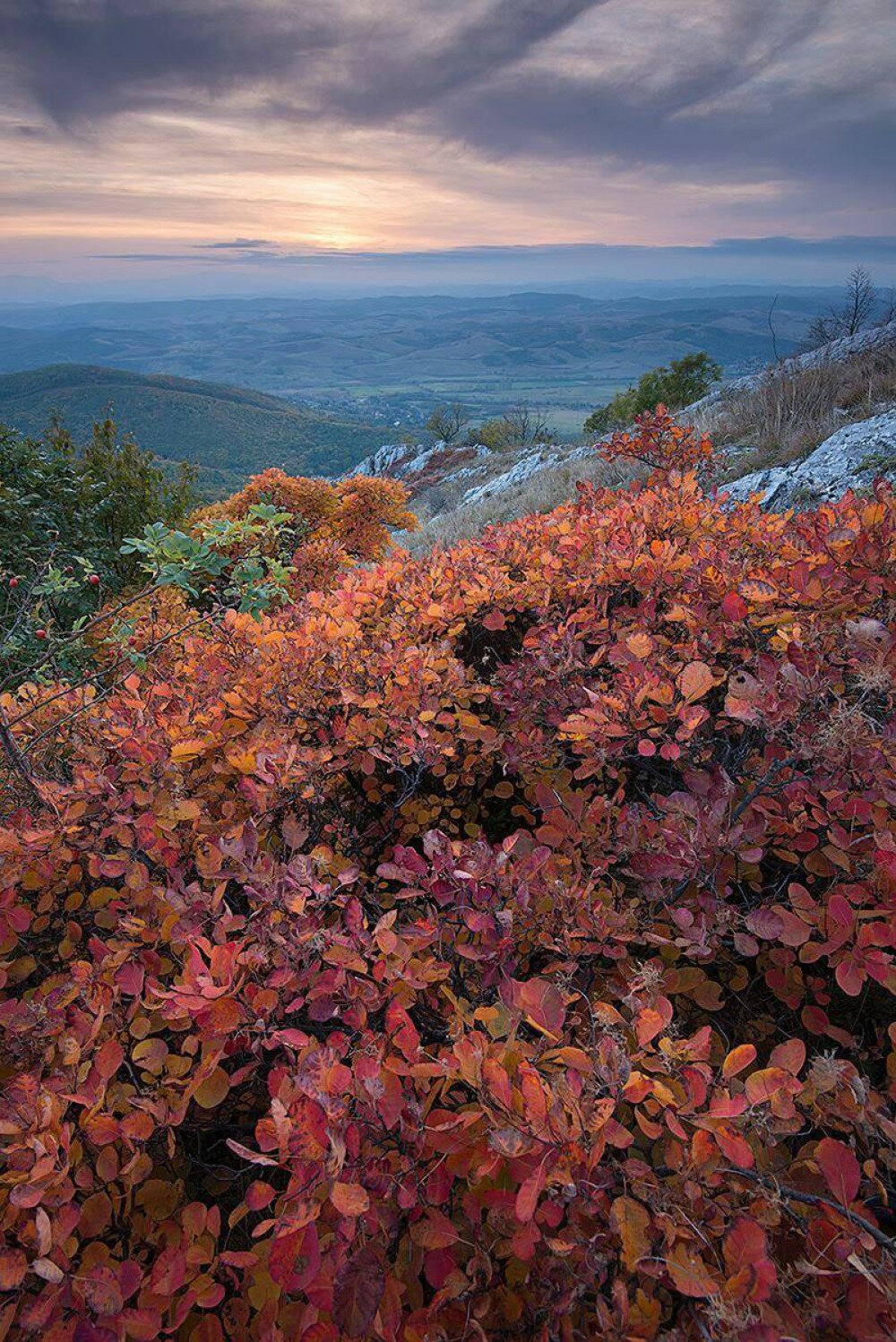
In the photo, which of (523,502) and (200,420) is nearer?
(523,502)

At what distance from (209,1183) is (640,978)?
1198 millimetres

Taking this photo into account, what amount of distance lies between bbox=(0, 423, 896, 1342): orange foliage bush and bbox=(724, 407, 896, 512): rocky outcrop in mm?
3732

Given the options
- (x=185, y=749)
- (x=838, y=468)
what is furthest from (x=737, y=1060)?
(x=838, y=468)

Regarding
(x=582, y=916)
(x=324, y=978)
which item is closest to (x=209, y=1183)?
(x=324, y=978)

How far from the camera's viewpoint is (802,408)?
9398 mm

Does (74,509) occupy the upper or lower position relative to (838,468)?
lower

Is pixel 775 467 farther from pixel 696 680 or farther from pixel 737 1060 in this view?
pixel 737 1060

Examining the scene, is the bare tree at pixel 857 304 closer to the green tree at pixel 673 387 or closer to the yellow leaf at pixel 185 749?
the green tree at pixel 673 387

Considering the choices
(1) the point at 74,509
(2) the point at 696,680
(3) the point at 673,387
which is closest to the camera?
(2) the point at 696,680

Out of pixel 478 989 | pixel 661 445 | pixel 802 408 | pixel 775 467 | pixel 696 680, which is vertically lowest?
pixel 478 989

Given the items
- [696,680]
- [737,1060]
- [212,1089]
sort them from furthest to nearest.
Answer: [696,680]
[212,1089]
[737,1060]

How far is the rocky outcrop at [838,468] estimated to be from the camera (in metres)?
5.95

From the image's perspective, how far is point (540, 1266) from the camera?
3.79 feet

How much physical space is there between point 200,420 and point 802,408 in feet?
594
